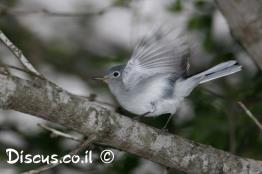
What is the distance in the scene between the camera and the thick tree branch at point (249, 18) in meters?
2.88

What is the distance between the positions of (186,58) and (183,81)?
0.63 feet

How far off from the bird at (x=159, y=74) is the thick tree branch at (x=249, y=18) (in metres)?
0.22

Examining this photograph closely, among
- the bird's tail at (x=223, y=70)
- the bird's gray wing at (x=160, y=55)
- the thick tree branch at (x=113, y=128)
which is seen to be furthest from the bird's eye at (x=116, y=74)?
the thick tree branch at (x=113, y=128)

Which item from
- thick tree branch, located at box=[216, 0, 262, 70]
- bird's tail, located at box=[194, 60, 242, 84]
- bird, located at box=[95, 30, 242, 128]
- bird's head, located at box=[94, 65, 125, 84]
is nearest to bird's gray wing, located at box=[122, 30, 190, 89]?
bird, located at box=[95, 30, 242, 128]

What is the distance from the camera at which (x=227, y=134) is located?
3.33 metres

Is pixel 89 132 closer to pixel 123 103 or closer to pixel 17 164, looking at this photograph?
pixel 123 103

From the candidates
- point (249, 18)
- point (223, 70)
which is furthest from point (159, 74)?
point (249, 18)

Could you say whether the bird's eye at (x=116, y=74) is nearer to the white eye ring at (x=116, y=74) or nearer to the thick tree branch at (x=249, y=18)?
the white eye ring at (x=116, y=74)

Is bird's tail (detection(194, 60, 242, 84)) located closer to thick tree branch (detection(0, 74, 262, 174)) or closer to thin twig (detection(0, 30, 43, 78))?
thick tree branch (detection(0, 74, 262, 174))

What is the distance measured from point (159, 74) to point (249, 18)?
1.70ft

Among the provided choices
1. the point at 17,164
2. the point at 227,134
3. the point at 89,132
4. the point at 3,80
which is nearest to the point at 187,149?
the point at 89,132

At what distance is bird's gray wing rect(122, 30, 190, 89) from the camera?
252cm

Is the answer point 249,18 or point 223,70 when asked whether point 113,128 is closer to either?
point 223,70

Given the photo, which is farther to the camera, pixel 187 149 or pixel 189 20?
pixel 189 20
